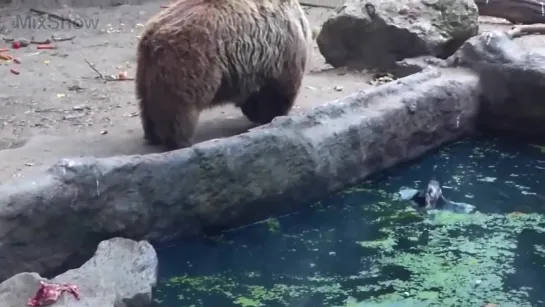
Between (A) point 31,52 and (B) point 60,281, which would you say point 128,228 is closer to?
(B) point 60,281

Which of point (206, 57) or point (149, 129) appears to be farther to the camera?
point (149, 129)

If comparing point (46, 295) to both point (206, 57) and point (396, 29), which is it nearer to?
point (206, 57)

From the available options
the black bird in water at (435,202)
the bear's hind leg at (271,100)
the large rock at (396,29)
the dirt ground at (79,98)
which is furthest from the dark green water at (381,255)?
the large rock at (396,29)

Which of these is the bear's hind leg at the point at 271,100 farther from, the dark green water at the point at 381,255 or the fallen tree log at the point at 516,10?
the fallen tree log at the point at 516,10

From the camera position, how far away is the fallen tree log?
967cm

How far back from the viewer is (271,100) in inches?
256

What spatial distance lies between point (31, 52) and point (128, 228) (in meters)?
4.94

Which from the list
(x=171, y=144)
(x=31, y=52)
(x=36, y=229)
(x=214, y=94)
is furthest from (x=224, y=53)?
(x=31, y=52)

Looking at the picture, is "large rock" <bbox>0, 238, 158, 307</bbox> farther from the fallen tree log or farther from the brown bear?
the fallen tree log

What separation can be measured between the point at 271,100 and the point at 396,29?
91.2 inches

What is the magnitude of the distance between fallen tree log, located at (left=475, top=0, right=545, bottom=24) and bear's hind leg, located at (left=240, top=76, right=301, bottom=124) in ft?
14.1

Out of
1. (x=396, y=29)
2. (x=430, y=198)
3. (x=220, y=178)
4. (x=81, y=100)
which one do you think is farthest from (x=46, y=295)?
(x=396, y=29)

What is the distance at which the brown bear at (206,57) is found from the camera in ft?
17.9

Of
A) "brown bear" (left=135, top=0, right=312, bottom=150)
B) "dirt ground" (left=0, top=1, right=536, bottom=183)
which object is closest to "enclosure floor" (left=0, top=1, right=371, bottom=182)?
"dirt ground" (left=0, top=1, right=536, bottom=183)
